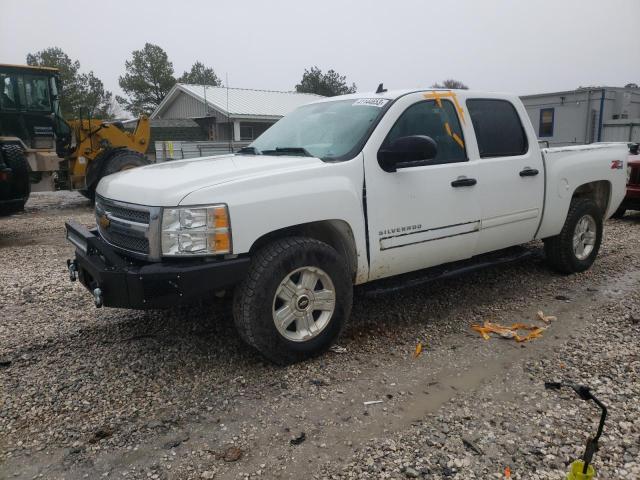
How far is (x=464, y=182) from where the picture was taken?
4.32 meters

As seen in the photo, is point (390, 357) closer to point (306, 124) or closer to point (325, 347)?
point (325, 347)

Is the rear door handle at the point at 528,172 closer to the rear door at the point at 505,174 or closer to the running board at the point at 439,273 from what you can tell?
the rear door at the point at 505,174

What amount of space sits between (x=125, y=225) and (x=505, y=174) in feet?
10.4

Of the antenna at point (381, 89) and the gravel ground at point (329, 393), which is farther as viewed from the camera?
the antenna at point (381, 89)

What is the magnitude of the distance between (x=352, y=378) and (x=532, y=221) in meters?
2.61

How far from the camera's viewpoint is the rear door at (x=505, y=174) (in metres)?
4.59

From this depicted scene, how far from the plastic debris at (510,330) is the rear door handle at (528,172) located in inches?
54.2

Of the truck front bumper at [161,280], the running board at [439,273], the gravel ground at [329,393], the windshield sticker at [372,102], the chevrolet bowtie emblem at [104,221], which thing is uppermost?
the windshield sticker at [372,102]

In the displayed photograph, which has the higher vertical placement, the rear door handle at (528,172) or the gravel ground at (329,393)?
the rear door handle at (528,172)

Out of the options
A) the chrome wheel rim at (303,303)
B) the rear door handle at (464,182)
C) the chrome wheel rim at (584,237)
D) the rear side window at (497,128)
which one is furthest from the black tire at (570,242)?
the chrome wheel rim at (303,303)

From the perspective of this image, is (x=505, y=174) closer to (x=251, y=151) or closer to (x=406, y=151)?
(x=406, y=151)

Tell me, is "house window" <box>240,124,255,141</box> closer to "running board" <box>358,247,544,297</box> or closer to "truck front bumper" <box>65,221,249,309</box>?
"running board" <box>358,247,544,297</box>

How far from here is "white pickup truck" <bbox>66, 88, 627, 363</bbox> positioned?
10.4 ft

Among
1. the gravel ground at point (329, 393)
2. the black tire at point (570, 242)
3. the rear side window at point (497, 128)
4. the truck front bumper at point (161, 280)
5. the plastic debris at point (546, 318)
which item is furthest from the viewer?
the black tire at point (570, 242)
